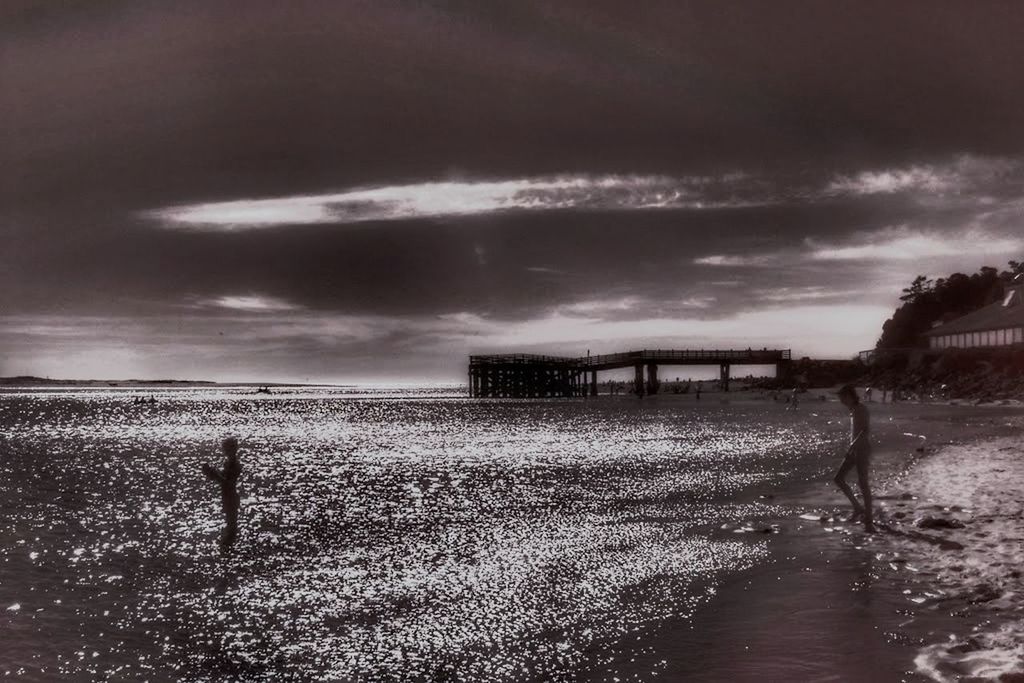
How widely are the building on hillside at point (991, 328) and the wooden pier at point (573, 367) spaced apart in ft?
93.4

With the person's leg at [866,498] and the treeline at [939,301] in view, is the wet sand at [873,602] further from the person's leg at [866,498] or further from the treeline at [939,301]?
the treeline at [939,301]

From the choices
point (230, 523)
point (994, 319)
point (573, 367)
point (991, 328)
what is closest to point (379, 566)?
point (230, 523)

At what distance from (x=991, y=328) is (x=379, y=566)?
A: 6936cm

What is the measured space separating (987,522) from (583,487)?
11.5 metres

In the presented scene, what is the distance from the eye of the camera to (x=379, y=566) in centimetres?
→ 1352

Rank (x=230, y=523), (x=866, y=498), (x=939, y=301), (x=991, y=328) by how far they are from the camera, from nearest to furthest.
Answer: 1. (x=866, y=498)
2. (x=230, y=523)
3. (x=991, y=328)
4. (x=939, y=301)

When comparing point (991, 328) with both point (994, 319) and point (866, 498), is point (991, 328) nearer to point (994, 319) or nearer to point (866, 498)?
point (994, 319)

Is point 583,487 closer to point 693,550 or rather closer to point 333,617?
point 693,550

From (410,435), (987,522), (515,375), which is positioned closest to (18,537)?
(987,522)

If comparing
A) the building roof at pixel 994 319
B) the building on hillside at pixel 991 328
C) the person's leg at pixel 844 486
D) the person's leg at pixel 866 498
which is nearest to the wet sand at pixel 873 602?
the person's leg at pixel 866 498

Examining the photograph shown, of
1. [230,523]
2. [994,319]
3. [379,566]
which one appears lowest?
[379,566]

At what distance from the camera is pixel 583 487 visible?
23250 millimetres

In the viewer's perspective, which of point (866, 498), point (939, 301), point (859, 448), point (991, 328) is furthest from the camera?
point (939, 301)

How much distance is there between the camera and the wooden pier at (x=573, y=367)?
10806 centimetres
